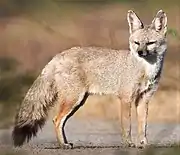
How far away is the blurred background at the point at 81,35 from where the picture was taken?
8211mm

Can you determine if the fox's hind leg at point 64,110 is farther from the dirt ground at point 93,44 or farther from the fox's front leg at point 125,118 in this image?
the fox's front leg at point 125,118

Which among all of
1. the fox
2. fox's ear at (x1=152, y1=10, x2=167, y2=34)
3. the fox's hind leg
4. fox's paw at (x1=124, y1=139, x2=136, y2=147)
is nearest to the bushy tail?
the fox

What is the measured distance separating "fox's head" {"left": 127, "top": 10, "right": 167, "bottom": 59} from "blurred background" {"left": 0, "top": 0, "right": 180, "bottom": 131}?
0.14 metres

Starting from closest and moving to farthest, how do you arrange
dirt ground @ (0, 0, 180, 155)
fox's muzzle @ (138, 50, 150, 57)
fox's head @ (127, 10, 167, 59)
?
fox's muzzle @ (138, 50, 150, 57) < fox's head @ (127, 10, 167, 59) < dirt ground @ (0, 0, 180, 155)

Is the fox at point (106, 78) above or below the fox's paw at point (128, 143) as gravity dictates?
above

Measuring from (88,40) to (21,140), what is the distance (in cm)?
973

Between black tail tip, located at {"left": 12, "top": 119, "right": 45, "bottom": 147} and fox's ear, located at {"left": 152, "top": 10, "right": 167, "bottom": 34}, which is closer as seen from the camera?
black tail tip, located at {"left": 12, "top": 119, "right": 45, "bottom": 147}

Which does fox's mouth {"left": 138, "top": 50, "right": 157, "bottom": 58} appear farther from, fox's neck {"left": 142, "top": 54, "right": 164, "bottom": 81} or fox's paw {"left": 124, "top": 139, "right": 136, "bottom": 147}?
fox's paw {"left": 124, "top": 139, "right": 136, "bottom": 147}

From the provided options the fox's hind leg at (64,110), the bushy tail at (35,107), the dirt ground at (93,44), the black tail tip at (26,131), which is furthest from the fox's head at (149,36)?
the black tail tip at (26,131)

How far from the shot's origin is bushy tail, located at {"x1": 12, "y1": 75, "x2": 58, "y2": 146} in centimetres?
812

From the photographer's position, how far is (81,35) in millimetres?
16875

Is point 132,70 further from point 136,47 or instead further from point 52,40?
point 52,40

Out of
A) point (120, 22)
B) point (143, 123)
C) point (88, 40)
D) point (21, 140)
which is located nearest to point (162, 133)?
point (143, 123)

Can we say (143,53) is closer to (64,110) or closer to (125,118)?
(125,118)
